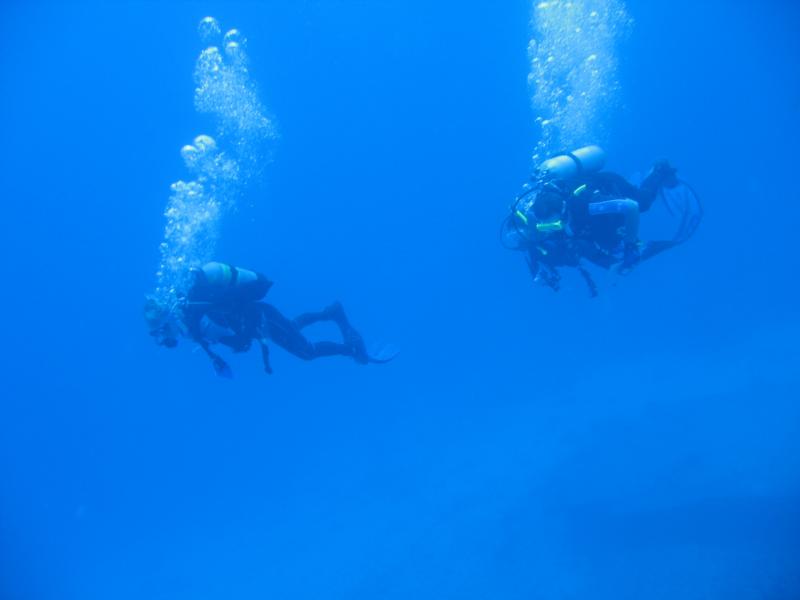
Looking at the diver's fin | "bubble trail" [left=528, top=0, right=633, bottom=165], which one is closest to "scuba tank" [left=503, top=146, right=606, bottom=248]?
the diver's fin

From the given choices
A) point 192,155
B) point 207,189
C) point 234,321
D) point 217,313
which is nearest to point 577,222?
point 234,321

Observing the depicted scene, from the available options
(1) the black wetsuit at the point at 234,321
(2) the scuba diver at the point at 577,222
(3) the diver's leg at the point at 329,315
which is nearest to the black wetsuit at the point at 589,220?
(2) the scuba diver at the point at 577,222

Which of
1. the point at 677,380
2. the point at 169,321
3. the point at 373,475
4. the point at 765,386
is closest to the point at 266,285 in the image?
the point at 169,321

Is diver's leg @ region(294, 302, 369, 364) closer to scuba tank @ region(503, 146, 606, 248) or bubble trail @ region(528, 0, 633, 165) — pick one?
scuba tank @ region(503, 146, 606, 248)

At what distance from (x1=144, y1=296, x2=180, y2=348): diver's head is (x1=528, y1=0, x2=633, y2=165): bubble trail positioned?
10.8m

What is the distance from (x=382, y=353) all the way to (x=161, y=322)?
12.3 ft

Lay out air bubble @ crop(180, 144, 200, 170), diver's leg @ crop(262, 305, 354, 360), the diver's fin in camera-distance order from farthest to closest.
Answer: air bubble @ crop(180, 144, 200, 170)
the diver's fin
diver's leg @ crop(262, 305, 354, 360)

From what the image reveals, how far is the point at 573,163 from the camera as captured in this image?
6.20 metres

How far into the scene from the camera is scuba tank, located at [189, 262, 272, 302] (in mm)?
6398

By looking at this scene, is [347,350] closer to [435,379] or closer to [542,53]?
[542,53]

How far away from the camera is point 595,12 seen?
69.6 feet

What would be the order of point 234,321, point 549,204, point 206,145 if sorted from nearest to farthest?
point 549,204 < point 234,321 < point 206,145

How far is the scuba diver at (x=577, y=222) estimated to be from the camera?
18.9 feet

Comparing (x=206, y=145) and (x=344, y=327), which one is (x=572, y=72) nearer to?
(x=206, y=145)
